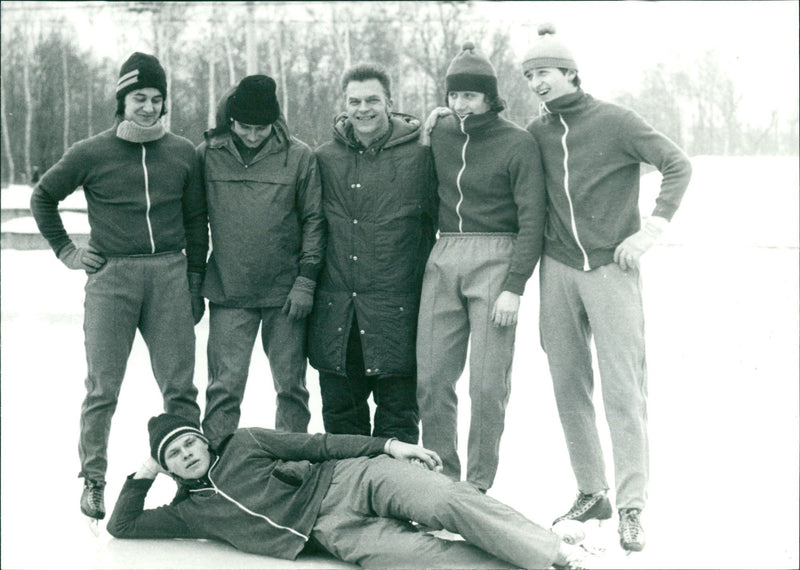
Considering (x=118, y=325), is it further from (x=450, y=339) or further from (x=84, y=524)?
(x=450, y=339)

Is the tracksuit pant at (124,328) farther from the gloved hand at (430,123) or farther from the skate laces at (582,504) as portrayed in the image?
the skate laces at (582,504)

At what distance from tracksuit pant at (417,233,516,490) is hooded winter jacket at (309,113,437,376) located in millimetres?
91

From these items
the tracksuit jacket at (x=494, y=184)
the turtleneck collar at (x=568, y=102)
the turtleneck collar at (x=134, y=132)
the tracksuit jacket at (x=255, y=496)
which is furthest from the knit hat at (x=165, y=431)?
the turtleneck collar at (x=568, y=102)

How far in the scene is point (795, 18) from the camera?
45.0ft

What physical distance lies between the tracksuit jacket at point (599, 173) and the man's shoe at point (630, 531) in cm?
78

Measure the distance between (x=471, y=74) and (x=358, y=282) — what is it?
796mm

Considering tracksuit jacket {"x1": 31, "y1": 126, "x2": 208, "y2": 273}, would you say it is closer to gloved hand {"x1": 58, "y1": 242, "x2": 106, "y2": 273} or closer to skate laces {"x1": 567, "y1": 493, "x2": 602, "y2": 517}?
gloved hand {"x1": 58, "y1": 242, "x2": 106, "y2": 273}

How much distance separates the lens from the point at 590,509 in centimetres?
305

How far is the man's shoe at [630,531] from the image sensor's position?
2.84 metres

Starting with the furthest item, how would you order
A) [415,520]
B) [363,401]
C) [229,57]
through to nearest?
1. [229,57]
2. [363,401]
3. [415,520]

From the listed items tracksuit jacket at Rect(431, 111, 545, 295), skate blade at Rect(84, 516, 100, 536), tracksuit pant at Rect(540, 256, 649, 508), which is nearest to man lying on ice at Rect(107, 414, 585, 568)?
skate blade at Rect(84, 516, 100, 536)

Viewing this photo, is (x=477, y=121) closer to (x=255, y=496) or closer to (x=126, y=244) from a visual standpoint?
(x=126, y=244)

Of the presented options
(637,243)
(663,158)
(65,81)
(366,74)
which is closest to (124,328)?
(366,74)

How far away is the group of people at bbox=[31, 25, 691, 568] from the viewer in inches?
113
